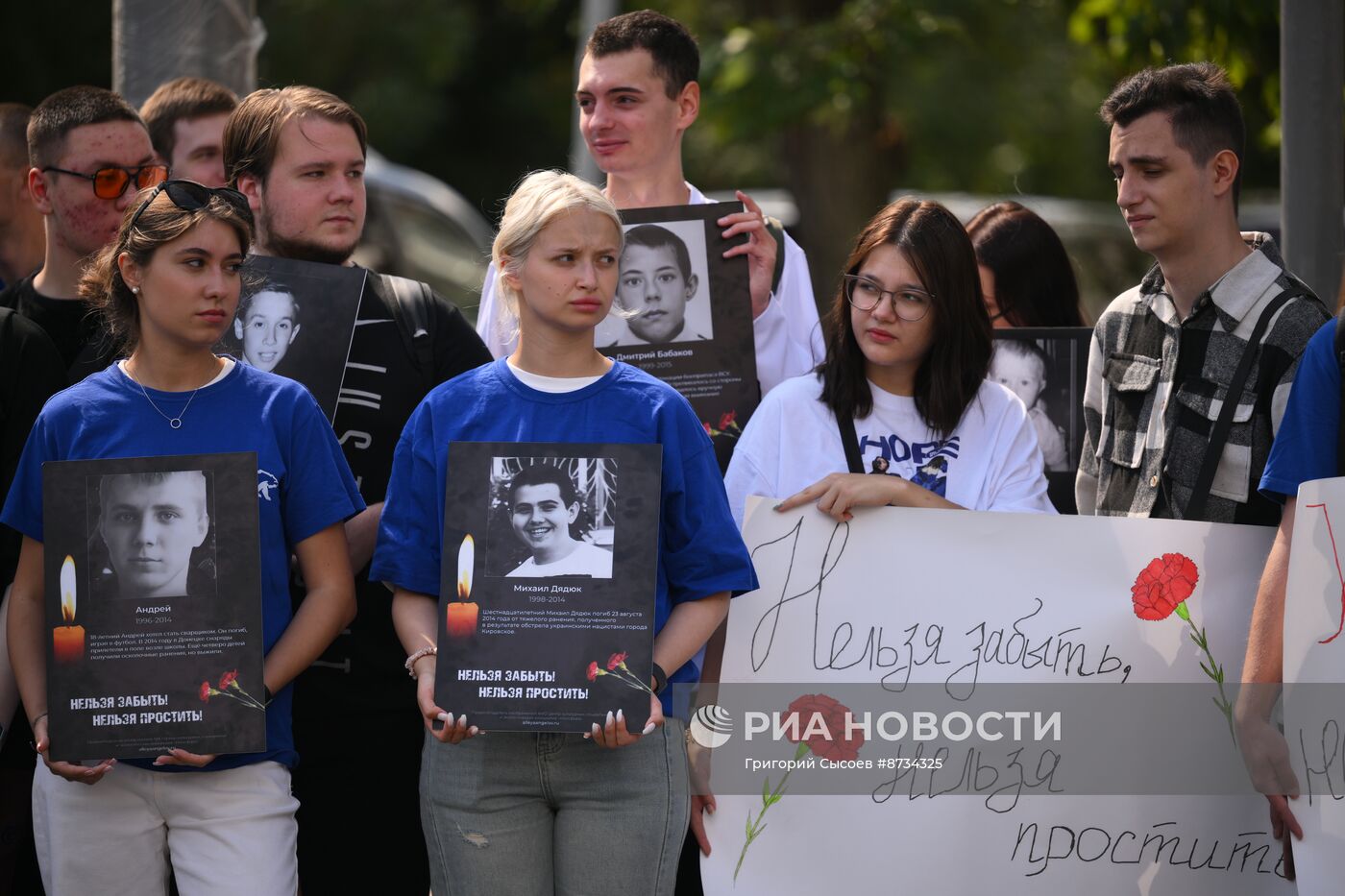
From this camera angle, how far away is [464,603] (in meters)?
3.12

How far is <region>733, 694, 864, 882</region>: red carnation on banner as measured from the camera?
12.1 ft

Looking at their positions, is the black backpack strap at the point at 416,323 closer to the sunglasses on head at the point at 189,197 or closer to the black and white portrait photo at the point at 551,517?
the sunglasses on head at the point at 189,197

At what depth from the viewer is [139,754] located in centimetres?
323

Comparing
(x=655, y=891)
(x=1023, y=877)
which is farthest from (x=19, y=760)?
(x=1023, y=877)

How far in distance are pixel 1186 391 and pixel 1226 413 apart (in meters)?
0.16

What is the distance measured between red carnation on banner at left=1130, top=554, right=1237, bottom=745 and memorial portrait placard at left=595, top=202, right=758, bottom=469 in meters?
1.13

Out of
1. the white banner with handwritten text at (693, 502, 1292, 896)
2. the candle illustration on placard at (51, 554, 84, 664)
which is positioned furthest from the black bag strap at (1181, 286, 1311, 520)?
the candle illustration on placard at (51, 554, 84, 664)

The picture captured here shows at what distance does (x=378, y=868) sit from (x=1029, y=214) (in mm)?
2818

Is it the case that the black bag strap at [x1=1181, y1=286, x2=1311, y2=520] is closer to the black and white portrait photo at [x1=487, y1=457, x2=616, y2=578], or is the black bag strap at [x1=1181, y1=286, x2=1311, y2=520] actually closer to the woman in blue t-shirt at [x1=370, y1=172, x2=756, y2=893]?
the woman in blue t-shirt at [x1=370, y1=172, x2=756, y2=893]

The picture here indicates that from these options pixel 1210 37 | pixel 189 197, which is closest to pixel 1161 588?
pixel 189 197

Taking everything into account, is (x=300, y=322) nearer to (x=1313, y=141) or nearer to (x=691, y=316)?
(x=691, y=316)

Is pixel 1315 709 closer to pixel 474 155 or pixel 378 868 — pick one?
pixel 378 868

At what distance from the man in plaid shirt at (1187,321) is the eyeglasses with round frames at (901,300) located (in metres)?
0.59

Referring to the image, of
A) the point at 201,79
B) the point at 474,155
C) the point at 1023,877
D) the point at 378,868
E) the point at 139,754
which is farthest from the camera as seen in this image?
the point at 474,155
